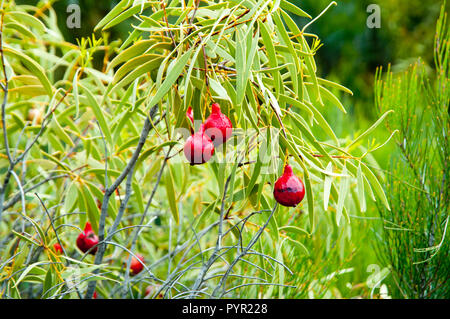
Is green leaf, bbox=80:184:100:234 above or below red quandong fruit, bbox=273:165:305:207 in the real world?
below

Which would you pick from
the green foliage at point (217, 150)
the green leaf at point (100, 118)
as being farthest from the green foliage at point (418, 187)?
the green leaf at point (100, 118)

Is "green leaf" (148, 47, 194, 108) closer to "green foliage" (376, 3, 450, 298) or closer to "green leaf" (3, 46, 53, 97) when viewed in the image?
"green leaf" (3, 46, 53, 97)

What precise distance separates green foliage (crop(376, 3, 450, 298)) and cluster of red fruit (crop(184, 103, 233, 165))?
36cm

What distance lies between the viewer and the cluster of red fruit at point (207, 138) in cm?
60

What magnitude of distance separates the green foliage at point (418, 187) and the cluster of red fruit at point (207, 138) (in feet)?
1.17

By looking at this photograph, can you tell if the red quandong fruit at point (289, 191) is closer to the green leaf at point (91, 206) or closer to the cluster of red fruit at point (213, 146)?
the cluster of red fruit at point (213, 146)

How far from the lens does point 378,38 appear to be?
398 cm

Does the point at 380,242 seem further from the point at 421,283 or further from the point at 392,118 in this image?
the point at 392,118

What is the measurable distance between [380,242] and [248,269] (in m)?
0.24

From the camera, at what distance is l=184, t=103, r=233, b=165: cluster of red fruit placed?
596mm

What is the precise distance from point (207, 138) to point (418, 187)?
17.2 inches

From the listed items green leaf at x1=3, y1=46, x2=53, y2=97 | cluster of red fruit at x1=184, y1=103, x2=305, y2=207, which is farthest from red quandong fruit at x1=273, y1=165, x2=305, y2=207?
green leaf at x1=3, y1=46, x2=53, y2=97

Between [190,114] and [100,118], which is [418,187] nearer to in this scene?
[190,114]

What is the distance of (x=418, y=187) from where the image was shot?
2.86 feet
